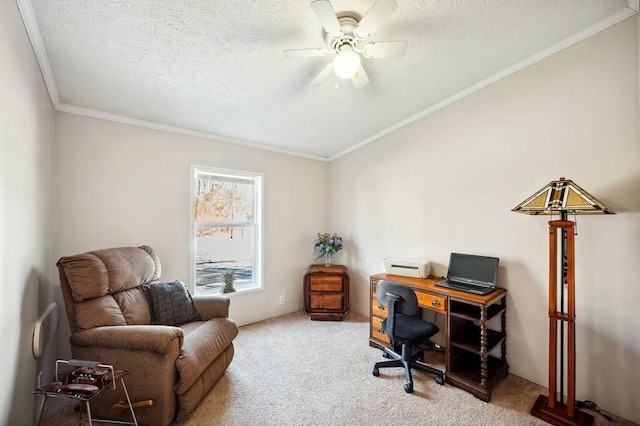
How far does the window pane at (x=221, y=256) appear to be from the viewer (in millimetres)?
3328

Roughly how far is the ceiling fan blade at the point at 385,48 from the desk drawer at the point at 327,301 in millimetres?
2835

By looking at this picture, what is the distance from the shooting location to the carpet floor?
1902 millimetres

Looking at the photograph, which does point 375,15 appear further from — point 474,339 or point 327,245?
point 327,245

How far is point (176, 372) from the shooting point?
6.02 ft

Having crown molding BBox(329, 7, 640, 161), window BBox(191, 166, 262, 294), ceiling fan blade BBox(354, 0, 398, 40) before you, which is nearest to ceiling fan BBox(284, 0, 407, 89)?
ceiling fan blade BBox(354, 0, 398, 40)

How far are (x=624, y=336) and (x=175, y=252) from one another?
390cm

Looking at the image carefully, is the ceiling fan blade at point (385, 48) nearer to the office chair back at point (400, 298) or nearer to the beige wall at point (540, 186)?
the beige wall at point (540, 186)

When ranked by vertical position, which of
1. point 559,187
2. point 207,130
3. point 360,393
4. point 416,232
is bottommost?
point 360,393

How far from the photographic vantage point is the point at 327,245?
387 centimetres

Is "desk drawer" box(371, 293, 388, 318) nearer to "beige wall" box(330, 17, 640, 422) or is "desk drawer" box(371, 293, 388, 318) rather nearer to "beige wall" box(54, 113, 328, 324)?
"beige wall" box(330, 17, 640, 422)

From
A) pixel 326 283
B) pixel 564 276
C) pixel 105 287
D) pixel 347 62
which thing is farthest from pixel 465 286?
pixel 105 287

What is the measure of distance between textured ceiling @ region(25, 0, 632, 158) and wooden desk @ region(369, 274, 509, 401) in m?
1.93

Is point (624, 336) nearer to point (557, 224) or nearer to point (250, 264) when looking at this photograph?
point (557, 224)

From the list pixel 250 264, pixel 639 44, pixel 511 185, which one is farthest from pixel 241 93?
pixel 639 44
